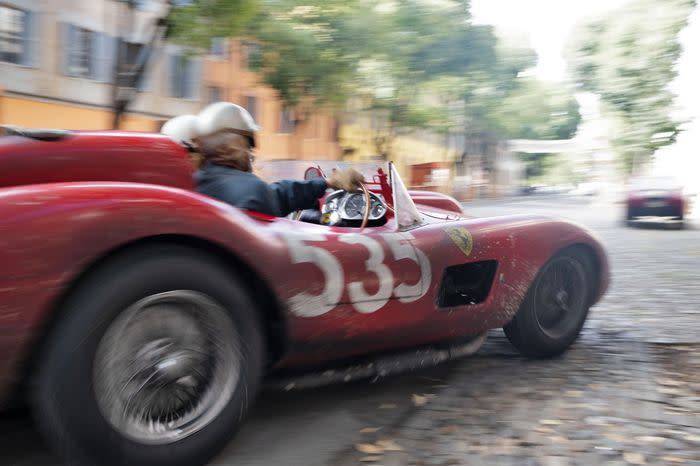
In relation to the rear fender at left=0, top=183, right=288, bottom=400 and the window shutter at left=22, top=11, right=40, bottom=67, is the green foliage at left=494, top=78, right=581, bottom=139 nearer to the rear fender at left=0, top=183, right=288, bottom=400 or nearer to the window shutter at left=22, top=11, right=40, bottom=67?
the window shutter at left=22, top=11, right=40, bottom=67

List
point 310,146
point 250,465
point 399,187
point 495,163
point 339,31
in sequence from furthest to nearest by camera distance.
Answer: point 495,163, point 310,146, point 339,31, point 399,187, point 250,465

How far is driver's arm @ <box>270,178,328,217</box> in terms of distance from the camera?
3.45 m

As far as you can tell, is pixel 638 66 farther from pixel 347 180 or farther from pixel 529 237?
pixel 347 180

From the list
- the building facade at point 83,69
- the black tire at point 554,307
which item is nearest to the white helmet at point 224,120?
the black tire at point 554,307

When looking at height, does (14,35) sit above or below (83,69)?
above

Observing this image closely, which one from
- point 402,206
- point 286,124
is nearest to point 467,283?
point 402,206

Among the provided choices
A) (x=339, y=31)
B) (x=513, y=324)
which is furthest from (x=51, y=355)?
(x=339, y=31)

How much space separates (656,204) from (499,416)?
721 inches

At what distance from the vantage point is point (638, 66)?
105 feet

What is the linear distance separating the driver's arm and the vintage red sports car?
0.90 ft

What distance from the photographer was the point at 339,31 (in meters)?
22.4

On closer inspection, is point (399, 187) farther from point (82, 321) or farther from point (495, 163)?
point (495, 163)

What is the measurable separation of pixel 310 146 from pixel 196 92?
914 cm

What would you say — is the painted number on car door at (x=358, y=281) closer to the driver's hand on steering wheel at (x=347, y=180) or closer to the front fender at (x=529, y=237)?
the driver's hand on steering wheel at (x=347, y=180)
